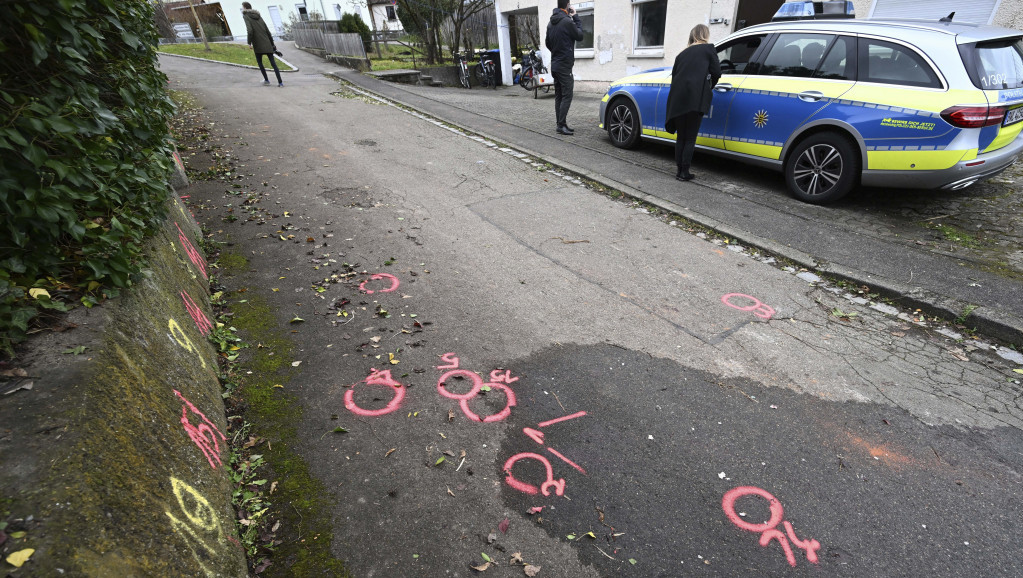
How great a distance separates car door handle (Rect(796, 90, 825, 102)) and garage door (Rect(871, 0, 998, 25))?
4851 mm

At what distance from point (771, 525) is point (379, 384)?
7.89 ft

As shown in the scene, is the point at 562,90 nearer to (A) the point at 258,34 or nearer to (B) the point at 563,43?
(B) the point at 563,43

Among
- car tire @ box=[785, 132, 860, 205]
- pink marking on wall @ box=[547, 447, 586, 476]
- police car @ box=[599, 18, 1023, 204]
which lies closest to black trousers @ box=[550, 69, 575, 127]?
police car @ box=[599, 18, 1023, 204]

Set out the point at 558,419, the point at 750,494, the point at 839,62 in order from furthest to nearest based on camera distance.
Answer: the point at 839,62, the point at 558,419, the point at 750,494

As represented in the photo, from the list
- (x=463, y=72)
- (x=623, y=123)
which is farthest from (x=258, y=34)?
(x=623, y=123)

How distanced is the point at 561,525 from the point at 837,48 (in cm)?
627

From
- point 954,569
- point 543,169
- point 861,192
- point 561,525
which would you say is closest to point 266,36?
point 543,169

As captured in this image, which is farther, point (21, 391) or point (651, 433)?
point (651, 433)

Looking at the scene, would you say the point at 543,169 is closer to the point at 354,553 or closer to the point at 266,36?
the point at 354,553

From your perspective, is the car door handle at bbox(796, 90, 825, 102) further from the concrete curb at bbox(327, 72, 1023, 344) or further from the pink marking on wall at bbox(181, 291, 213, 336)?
the pink marking on wall at bbox(181, 291, 213, 336)

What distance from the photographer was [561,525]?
2328mm

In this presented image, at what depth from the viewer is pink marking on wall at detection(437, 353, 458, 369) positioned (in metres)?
3.35

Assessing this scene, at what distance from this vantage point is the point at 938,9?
8.23m

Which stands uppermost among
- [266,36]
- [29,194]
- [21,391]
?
[266,36]
